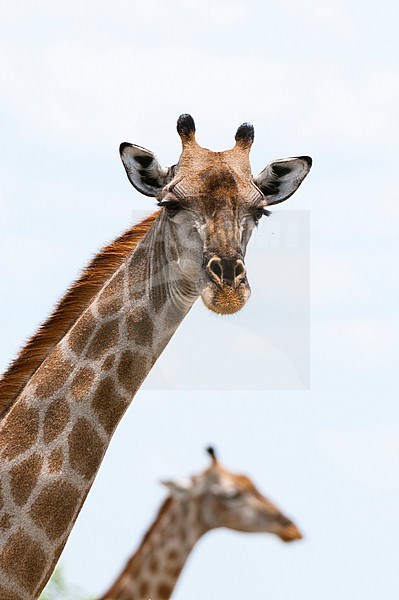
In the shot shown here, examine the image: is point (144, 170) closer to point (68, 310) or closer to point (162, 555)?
point (68, 310)

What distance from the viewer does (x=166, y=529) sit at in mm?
14984

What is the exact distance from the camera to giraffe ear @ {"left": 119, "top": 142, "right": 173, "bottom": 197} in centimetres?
1079

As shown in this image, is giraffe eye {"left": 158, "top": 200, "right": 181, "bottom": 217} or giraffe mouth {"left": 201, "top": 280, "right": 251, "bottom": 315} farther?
giraffe eye {"left": 158, "top": 200, "right": 181, "bottom": 217}

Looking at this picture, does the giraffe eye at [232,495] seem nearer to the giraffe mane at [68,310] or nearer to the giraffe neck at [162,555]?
the giraffe neck at [162,555]

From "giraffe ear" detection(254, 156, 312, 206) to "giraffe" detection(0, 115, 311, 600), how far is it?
4cm

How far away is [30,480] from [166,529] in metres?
5.18

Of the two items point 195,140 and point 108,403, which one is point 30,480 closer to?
point 108,403

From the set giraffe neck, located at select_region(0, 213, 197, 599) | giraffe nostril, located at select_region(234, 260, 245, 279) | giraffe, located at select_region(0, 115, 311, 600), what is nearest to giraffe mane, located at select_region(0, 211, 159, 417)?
giraffe, located at select_region(0, 115, 311, 600)

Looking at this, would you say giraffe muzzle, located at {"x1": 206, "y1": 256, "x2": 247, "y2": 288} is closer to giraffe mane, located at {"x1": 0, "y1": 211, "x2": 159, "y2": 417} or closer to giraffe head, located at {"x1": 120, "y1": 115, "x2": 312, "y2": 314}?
giraffe head, located at {"x1": 120, "y1": 115, "x2": 312, "y2": 314}

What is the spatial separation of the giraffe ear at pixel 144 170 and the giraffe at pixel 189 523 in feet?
15.1

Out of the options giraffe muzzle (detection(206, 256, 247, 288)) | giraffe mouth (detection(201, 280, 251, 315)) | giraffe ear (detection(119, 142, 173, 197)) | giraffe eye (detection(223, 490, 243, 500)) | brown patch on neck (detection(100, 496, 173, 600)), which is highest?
giraffe ear (detection(119, 142, 173, 197))

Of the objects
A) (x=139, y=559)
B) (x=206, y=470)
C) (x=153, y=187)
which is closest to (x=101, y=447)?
(x=153, y=187)

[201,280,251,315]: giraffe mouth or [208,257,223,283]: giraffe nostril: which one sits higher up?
[208,257,223,283]: giraffe nostril

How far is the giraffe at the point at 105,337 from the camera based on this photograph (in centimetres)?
994
